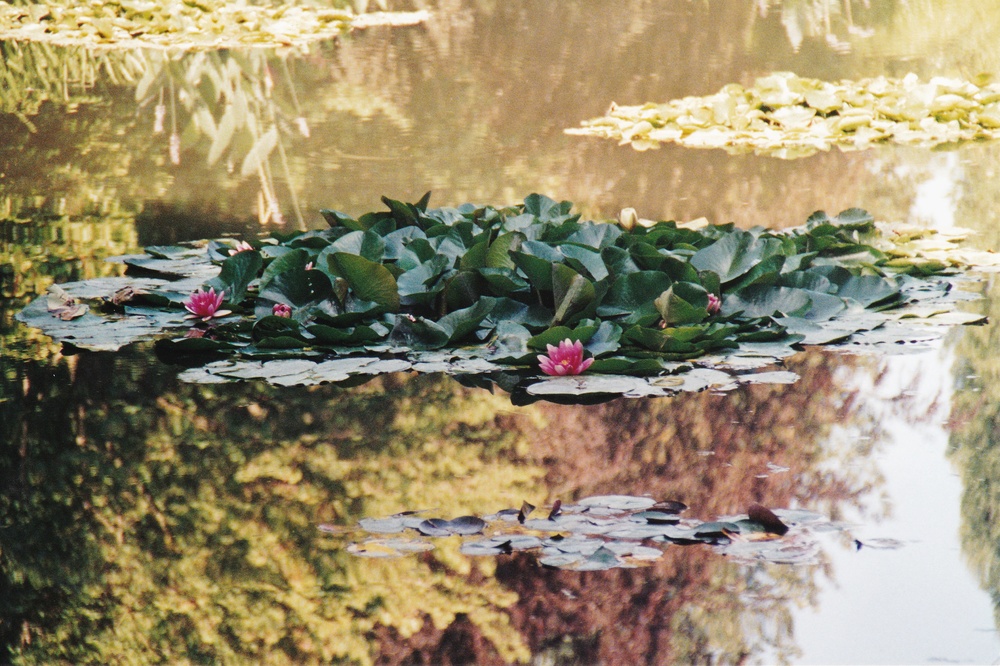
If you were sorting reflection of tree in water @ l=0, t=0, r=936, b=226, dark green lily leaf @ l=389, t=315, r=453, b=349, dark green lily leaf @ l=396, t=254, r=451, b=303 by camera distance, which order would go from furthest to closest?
reflection of tree in water @ l=0, t=0, r=936, b=226, dark green lily leaf @ l=396, t=254, r=451, b=303, dark green lily leaf @ l=389, t=315, r=453, b=349

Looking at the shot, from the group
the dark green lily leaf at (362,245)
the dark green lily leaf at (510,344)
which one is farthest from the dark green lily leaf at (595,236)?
the dark green lily leaf at (362,245)

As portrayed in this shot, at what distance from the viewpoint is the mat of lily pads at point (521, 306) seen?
3021 mm

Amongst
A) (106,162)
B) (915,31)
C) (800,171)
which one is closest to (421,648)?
(800,171)

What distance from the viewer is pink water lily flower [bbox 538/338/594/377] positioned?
9.59 feet

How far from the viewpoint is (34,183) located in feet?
18.3

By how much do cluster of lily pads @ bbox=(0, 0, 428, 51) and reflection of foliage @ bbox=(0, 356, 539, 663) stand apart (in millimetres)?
7457

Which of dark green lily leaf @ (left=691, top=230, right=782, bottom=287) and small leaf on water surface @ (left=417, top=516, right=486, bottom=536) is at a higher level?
dark green lily leaf @ (left=691, top=230, right=782, bottom=287)

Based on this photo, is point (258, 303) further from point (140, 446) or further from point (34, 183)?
point (34, 183)

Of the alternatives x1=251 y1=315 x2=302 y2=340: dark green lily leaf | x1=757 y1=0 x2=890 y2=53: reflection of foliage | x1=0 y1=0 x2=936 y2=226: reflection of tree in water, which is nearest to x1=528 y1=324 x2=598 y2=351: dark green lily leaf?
x1=251 y1=315 x2=302 y2=340: dark green lily leaf

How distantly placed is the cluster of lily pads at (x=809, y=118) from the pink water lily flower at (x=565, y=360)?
344cm

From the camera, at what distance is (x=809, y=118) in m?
6.47

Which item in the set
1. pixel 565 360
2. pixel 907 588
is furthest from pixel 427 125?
pixel 907 588

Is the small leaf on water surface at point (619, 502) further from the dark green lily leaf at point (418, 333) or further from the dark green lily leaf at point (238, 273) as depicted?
the dark green lily leaf at point (238, 273)

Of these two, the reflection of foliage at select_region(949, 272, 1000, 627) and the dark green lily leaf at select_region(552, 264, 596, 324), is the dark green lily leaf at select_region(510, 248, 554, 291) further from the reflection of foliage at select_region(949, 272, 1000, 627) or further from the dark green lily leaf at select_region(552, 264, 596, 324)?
the reflection of foliage at select_region(949, 272, 1000, 627)
